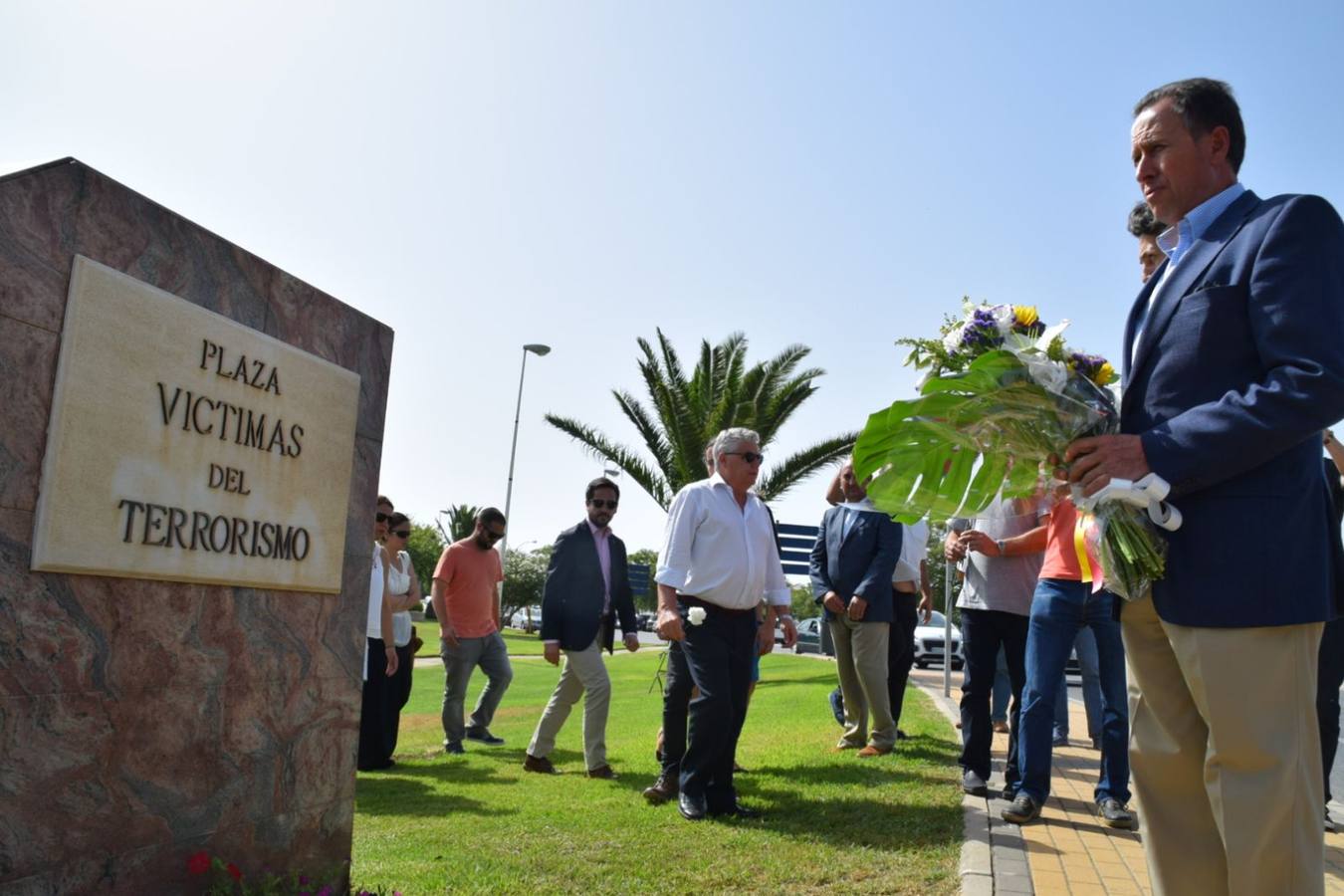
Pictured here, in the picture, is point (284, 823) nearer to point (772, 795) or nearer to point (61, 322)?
point (61, 322)

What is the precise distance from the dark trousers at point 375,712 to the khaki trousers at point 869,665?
11.1ft

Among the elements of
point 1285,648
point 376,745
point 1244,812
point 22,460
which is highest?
point 22,460

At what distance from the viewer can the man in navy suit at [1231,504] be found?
7.75ft

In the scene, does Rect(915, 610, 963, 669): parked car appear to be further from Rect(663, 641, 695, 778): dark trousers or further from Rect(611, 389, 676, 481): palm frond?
Rect(663, 641, 695, 778): dark trousers

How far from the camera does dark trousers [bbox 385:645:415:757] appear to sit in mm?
8148

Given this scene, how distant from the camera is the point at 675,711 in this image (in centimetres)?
615

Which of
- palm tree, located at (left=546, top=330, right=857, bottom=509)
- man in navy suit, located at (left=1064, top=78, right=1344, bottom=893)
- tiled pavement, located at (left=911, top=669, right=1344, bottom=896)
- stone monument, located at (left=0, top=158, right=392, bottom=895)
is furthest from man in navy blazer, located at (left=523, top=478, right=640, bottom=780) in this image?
palm tree, located at (left=546, top=330, right=857, bottom=509)

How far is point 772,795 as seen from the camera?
6215 millimetres

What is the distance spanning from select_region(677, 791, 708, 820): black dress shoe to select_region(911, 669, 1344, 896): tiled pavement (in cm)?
132

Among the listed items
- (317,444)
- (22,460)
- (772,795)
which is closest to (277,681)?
(317,444)

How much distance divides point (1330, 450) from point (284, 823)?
186 inches

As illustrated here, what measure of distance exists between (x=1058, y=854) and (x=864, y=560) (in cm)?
331

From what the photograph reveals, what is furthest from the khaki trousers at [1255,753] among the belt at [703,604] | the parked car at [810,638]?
the parked car at [810,638]

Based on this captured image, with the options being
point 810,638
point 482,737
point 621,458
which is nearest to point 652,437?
point 621,458
